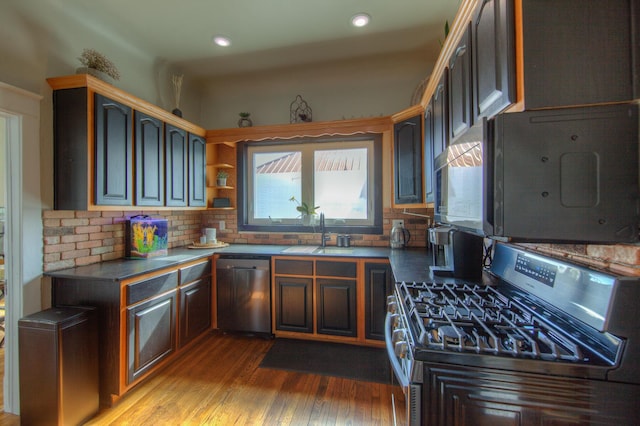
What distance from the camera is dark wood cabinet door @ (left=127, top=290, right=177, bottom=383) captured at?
179 cm

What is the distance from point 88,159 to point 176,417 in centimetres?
178

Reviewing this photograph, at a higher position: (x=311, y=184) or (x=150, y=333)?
(x=311, y=184)

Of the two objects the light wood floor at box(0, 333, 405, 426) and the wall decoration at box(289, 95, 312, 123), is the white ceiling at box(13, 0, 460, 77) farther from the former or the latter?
the light wood floor at box(0, 333, 405, 426)

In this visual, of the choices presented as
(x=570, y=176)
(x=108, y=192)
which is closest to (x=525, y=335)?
(x=570, y=176)

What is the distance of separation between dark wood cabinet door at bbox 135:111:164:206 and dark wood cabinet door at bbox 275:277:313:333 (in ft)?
4.41

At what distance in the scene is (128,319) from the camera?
175 cm

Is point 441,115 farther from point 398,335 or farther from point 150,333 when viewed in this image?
point 150,333

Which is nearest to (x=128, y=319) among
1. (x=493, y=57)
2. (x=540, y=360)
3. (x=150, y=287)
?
(x=150, y=287)

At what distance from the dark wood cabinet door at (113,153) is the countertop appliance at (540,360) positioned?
2168 millimetres

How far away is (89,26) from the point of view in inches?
84.4

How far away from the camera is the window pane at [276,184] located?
324cm

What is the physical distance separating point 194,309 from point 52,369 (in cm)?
98

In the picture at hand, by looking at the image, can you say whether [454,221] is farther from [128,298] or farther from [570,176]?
[128,298]

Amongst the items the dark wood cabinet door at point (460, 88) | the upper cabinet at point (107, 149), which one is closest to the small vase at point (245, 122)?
the upper cabinet at point (107, 149)
